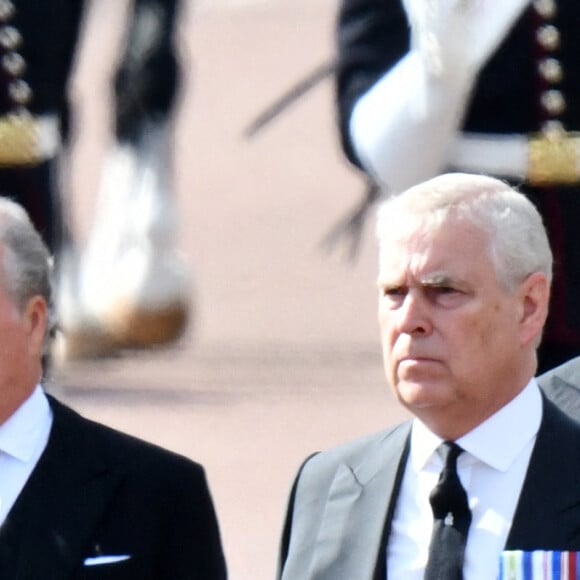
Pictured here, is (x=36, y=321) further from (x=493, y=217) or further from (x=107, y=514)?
(x=493, y=217)

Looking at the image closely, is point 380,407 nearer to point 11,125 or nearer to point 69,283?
point 69,283

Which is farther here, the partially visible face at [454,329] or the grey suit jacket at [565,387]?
the grey suit jacket at [565,387]

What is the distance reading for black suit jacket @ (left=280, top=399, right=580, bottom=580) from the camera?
3346 millimetres

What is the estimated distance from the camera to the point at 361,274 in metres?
9.09

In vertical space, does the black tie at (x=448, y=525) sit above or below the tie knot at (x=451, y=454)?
below

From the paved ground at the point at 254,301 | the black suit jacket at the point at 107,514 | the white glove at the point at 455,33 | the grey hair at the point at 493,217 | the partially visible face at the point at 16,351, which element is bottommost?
the paved ground at the point at 254,301

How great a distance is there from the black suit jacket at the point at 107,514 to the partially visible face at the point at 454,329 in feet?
1.12

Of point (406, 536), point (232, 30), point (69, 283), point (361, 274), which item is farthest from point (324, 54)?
point (406, 536)

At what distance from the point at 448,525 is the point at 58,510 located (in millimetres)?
501

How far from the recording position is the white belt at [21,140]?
16.5ft

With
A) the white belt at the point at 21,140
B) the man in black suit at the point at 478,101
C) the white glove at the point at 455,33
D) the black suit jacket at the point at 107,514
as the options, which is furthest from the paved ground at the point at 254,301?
the black suit jacket at the point at 107,514

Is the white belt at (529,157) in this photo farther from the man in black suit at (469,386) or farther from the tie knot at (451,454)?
the tie knot at (451,454)

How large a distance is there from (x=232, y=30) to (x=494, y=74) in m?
9.04

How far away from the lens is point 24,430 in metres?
3.55
